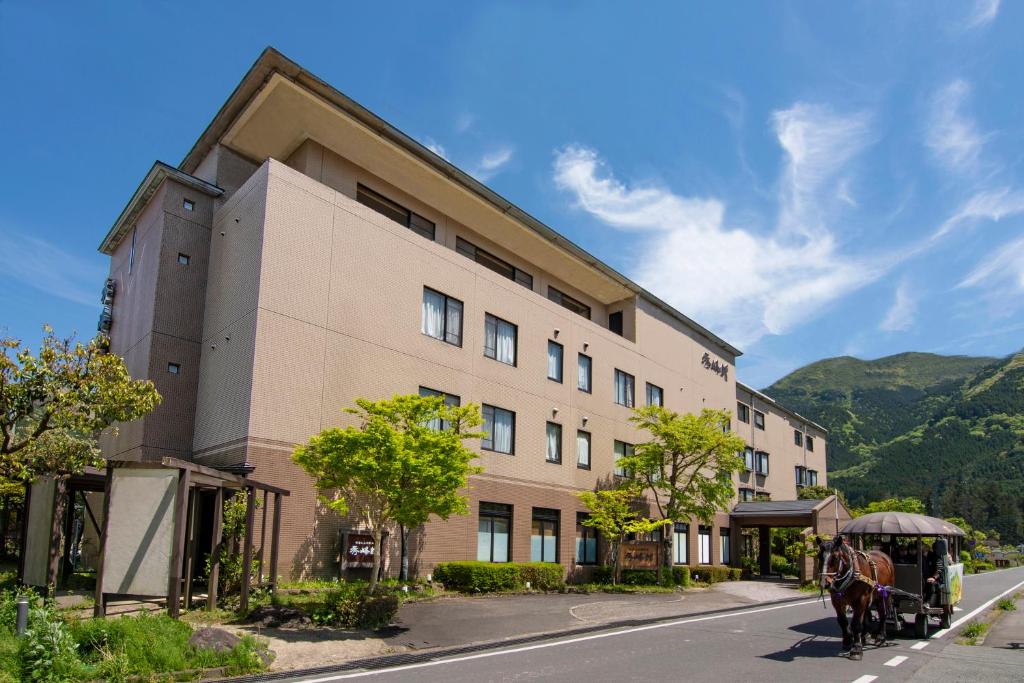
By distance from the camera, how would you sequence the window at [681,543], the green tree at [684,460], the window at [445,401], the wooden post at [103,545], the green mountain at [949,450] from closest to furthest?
the wooden post at [103,545]
the window at [445,401]
the green tree at [684,460]
the window at [681,543]
the green mountain at [949,450]

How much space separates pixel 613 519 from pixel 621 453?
4975mm

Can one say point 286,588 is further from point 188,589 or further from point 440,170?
point 440,170

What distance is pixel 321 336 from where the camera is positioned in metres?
22.0

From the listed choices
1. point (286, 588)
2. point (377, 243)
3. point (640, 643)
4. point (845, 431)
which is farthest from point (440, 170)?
point (845, 431)

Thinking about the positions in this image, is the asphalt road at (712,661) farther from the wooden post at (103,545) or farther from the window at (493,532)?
the window at (493,532)

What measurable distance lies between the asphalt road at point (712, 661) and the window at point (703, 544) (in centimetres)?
2194

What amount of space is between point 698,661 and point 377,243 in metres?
15.8

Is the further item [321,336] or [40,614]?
[321,336]

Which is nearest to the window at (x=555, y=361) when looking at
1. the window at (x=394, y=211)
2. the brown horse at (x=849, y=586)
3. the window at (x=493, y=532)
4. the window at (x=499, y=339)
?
the window at (x=499, y=339)

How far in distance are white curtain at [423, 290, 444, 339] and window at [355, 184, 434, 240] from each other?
2.37 m

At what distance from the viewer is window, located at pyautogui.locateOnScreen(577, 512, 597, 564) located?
31.0 meters

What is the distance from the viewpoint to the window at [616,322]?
37.7 meters

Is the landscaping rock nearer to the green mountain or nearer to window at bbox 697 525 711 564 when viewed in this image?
window at bbox 697 525 711 564

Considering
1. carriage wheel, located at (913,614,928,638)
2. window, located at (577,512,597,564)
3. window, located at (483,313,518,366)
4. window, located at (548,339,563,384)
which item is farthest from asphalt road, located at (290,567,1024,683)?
window, located at (548,339,563,384)
